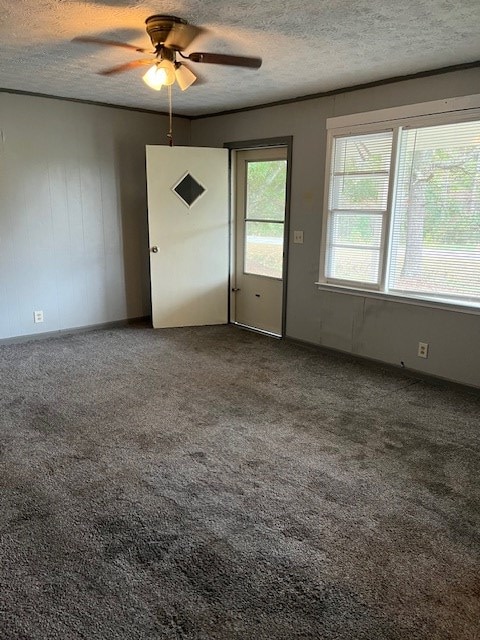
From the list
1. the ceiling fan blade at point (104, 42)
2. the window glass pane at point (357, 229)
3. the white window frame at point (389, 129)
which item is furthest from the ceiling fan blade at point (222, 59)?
the window glass pane at point (357, 229)

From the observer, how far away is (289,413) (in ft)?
10.7

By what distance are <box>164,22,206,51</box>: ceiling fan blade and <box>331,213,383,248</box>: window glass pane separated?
2036mm

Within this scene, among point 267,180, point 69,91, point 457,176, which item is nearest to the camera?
point 457,176

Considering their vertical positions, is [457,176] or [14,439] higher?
[457,176]

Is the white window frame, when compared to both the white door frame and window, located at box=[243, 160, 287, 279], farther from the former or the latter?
window, located at box=[243, 160, 287, 279]

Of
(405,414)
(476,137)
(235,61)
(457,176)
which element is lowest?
(405,414)

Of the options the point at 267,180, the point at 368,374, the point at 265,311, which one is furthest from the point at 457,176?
the point at 265,311

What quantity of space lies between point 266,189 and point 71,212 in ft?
6.82

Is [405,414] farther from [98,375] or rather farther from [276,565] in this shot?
[98,375]

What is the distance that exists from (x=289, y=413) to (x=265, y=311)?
7.21 ft

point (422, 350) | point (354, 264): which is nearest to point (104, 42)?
point (354, 264)

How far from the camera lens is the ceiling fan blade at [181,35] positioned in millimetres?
2584

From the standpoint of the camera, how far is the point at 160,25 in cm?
254

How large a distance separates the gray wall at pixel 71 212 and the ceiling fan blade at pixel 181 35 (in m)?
2.39
